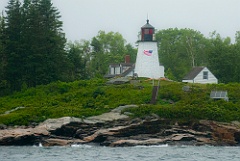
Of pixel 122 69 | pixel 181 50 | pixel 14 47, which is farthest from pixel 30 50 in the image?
pixel 181 50

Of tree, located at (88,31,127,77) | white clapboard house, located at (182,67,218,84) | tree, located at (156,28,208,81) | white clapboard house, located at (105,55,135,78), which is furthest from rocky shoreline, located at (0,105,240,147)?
tree, located at (88,31,127,77)

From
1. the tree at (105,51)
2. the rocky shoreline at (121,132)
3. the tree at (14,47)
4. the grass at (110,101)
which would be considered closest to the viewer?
the rocky shoreline at (121,132)

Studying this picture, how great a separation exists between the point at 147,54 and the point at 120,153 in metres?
25.6

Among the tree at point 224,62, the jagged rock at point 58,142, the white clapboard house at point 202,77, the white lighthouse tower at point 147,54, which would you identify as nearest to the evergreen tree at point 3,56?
the white lighthouse tower at point 147,54

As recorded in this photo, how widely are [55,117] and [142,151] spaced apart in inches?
421

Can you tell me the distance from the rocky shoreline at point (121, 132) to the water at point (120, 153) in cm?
148

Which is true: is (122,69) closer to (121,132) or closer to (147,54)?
(147,54)

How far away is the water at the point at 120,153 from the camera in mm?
46000

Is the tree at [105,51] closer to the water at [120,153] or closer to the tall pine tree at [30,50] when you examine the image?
the tall pine tree at [30,50]

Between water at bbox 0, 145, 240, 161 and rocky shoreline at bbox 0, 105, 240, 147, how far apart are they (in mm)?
1481

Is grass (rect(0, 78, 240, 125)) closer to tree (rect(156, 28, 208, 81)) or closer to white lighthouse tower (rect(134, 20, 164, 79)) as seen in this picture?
white lighthouse tower (rect(134, 20, 164, 79))

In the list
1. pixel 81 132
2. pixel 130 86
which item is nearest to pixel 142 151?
pixel 81 132

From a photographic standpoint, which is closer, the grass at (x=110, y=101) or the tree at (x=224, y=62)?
the grass at (x=110, y=101)

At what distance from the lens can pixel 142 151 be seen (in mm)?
50719
